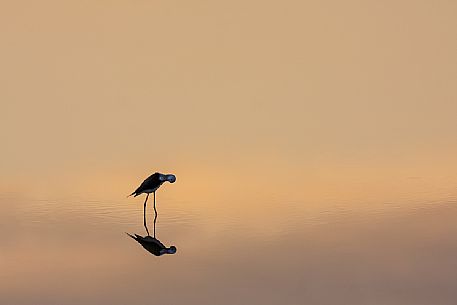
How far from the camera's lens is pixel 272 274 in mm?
7191

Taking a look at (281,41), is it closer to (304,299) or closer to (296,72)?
(296,72)

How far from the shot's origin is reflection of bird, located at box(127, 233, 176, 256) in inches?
313

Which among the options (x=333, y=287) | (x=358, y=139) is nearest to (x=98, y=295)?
(x=333, y=287)

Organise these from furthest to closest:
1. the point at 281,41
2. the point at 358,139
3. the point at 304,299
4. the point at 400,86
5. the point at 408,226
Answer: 1. the point at 281,41
2. the point at 400,86
3. the point at 358,139
4. the point at 408,226
5. the point at 304,299

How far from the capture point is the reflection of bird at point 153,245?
7.94 metres

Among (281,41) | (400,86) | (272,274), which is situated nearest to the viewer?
(272,274)

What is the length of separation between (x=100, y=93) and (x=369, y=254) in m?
7.27

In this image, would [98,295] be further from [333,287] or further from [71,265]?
[333,287]

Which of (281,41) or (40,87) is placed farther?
(281,41)

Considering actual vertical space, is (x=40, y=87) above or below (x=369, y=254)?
above

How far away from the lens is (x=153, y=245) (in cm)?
819

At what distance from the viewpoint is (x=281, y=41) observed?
16.3 metres

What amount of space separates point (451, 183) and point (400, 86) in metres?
4.30

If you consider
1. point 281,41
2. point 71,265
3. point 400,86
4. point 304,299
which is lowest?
point 304,299
